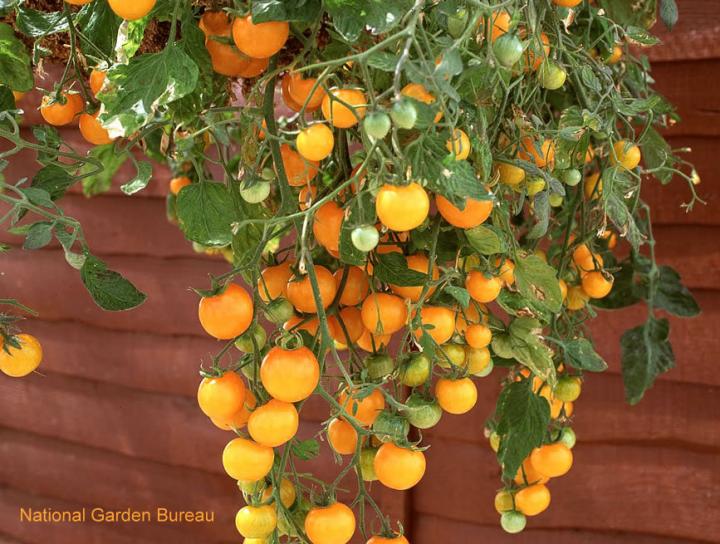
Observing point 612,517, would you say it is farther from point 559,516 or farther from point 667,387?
point 667,387

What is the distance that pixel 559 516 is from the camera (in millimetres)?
1271

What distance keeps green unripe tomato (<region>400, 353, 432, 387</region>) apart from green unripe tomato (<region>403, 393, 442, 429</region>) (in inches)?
0.6

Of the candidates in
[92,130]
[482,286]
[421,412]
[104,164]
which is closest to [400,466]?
[421,412]

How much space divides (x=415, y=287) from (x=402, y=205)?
14 cm

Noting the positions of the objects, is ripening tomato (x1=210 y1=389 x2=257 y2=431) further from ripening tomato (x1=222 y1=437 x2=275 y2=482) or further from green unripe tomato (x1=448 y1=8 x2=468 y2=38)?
green unripe tomato (x1=448 y1=8 x2=468 y2=38)

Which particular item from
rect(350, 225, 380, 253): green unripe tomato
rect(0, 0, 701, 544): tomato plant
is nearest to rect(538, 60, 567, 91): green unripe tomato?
rect(0, 0, 701, 544): tomato plant

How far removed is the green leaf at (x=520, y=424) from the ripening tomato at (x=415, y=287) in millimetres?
154

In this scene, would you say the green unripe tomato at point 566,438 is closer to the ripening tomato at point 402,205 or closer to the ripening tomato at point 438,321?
the ripening tomato at point 438,321

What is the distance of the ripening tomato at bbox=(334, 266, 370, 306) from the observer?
0.59 m

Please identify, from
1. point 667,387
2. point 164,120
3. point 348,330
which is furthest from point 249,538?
point 667,387

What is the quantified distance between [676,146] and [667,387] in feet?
1.16

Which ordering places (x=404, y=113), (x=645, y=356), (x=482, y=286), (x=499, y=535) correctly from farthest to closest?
(x=499, y=535) < (x=645, y=356) < (x=482, y=286) < (x=404, y=113)

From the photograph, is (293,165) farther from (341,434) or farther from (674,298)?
(674,298)

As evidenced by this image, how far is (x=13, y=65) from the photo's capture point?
630 millimetres
